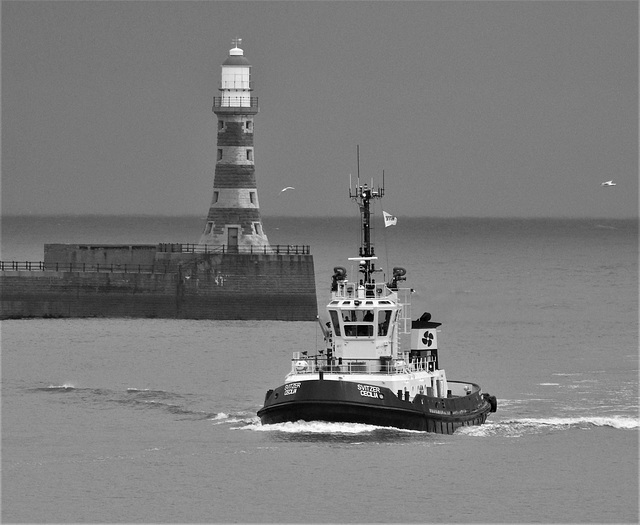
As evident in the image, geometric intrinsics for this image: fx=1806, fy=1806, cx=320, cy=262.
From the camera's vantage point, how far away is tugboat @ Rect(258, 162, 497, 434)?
45.5 meters

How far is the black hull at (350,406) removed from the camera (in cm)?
4541

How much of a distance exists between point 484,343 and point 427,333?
28.1 metres

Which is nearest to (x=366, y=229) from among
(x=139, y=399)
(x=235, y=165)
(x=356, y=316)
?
(x=356, y=316)

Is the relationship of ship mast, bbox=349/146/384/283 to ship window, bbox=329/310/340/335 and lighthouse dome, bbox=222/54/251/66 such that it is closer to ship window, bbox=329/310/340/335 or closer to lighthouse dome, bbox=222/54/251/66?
ship window, bbox=329/310/340/335

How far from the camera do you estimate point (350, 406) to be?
45438 millimetres

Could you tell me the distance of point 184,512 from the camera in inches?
1570

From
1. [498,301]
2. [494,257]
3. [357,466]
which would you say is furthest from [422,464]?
[494,257]

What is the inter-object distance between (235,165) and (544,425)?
3431 centimetres

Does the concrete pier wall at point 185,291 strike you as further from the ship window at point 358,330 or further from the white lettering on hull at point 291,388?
the white lettering on hull at point 291,388

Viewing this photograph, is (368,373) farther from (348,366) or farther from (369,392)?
(369,392)

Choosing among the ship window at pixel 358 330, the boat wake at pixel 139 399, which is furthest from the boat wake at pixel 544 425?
the boat wake at pixel 139 399

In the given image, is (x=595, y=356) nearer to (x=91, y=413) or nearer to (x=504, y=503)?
(x=91, y=413)

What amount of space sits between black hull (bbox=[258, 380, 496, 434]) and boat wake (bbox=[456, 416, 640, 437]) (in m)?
1.91

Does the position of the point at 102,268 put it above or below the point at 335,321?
above
